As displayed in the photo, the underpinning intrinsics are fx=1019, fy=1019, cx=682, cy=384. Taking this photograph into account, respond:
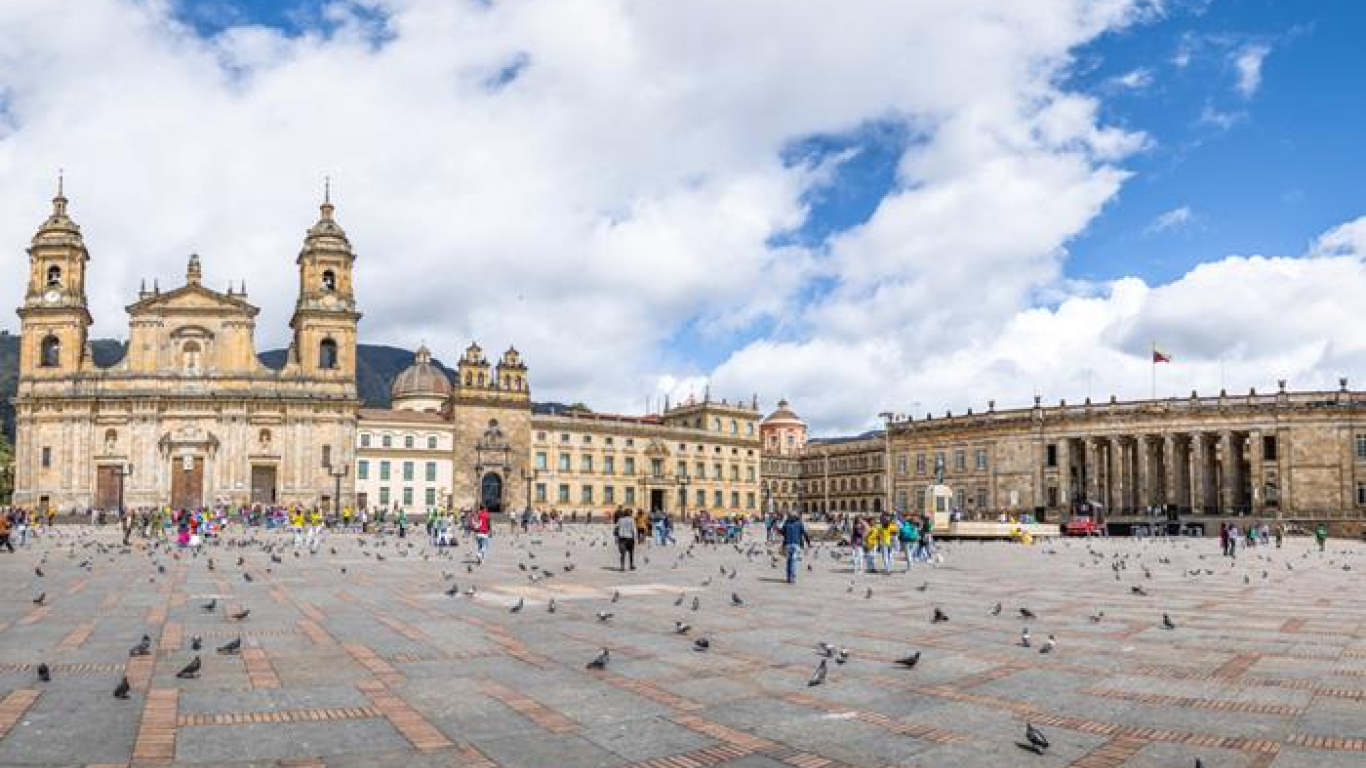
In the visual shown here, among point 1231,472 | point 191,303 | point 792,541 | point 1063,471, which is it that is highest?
point 191,303

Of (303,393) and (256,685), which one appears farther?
(303,393)

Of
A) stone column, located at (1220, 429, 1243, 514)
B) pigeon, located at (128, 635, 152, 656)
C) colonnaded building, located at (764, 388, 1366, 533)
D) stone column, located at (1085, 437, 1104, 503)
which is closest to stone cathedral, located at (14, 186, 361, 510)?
colonnaded building, located at (764, 388, 1366, 533)

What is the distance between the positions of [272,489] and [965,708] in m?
73.0

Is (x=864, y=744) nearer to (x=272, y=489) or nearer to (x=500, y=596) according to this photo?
(x=500, y=596)

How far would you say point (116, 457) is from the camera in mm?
72125

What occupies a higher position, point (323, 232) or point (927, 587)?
point (323, 232)

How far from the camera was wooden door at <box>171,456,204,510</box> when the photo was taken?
7206cm

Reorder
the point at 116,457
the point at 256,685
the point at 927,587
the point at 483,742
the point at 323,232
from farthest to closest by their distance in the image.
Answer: the point at 323,232, the point at 116,457, the point at 927,587, the point at 256,685, the point at 483,742

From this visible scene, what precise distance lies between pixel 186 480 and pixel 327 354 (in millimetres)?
13362

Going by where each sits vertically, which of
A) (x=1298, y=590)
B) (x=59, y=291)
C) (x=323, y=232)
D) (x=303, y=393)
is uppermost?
(x=323, y=232)

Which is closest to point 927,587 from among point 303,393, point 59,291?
point 303,393

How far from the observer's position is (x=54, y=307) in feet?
239

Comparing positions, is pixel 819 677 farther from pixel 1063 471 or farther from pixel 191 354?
pixel 1063 471

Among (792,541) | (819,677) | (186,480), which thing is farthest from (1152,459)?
(819,677)
